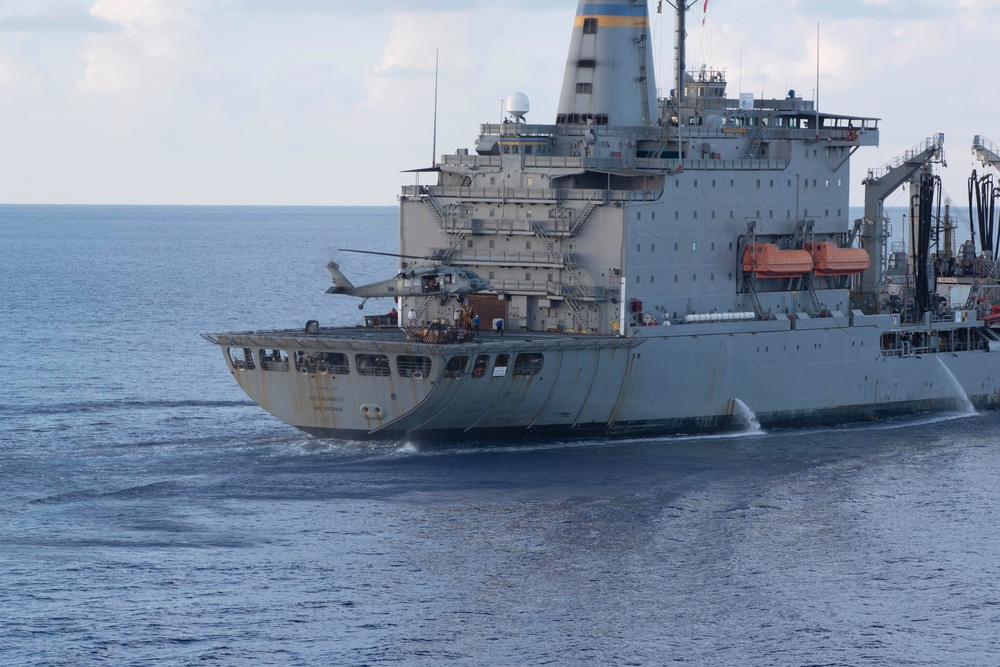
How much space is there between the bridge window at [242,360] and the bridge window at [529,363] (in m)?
7.34

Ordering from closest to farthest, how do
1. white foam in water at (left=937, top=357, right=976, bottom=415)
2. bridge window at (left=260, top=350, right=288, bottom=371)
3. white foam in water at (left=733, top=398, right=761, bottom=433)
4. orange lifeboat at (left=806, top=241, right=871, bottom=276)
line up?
bridge window at (left=260, top=350, right=288, bottom=371), white foam in water at (left=733, top=398, right=761, bottom=433), orange lifeboat at (left=806, top=241, right=871, bottom=276), white foam in water at (left=937, top=357, right=976, bottom=415)

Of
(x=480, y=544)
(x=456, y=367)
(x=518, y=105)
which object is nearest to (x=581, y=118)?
(x=518, y=105)

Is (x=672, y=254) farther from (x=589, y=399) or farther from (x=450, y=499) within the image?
(x=450, y=499)

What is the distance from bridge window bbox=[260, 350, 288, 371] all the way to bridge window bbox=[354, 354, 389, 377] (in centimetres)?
242

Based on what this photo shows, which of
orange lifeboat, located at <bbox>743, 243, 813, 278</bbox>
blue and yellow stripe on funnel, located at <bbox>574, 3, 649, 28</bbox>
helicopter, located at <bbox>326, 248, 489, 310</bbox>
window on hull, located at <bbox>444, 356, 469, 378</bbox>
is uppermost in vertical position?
blue and yellow stripe on funnel, located at <bbox>574, 3, 649, 28</bbox>

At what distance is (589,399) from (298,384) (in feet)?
25.6

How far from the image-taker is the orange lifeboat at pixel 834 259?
49.0 metres

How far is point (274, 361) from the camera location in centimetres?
4312

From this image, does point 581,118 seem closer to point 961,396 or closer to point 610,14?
point 610,14

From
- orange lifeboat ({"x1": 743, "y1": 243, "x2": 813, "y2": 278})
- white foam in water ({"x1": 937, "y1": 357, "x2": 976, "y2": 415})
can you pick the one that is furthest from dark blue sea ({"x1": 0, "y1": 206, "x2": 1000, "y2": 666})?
orange lifeboat ({"x1": 743, "y1": 243, "x2": 813, "y2": 278})

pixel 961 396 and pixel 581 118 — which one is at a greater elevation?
pixel 581 118

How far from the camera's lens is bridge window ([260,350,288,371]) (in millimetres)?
43000

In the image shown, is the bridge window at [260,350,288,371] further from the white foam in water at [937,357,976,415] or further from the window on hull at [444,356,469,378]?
the white foam in water at [937,357,976,415]

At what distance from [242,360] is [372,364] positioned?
4.32 metres
